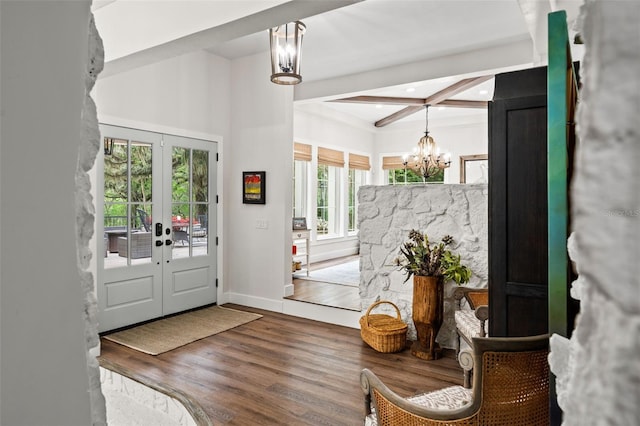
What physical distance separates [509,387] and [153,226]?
3945mm

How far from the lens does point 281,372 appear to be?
10.4 feet

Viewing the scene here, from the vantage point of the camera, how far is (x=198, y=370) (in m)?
3.20

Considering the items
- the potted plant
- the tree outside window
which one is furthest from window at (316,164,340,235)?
the potted plant

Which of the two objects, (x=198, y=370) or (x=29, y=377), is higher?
(x=29, y=377)

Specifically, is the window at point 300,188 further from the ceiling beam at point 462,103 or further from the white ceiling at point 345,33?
the ceiling beam at point 462,103

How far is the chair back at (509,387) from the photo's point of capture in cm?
134

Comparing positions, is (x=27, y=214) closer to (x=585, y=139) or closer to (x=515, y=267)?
(x=585, y=139)

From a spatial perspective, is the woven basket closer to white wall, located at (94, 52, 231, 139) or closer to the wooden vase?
the wooden vase

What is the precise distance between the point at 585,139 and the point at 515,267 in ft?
3.92

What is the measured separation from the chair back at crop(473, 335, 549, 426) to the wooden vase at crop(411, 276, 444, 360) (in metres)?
1.98

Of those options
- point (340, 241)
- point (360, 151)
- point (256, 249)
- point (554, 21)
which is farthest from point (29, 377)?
point (360, 151)

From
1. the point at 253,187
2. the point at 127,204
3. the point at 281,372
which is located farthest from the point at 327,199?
the point at 281,372

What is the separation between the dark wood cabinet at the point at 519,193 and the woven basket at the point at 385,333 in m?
2.41

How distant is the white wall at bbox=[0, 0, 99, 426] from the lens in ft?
0.51
